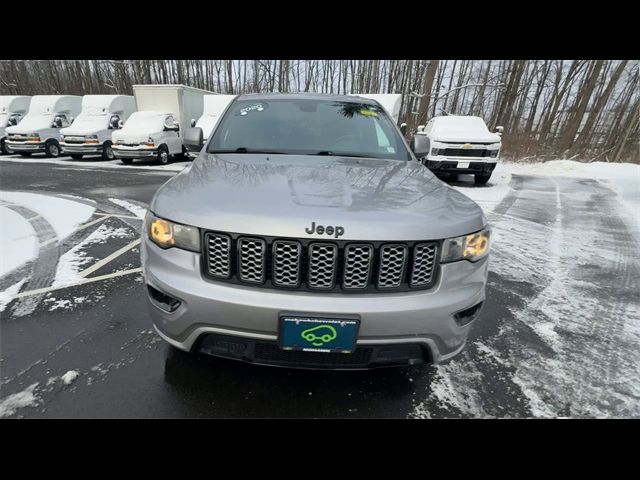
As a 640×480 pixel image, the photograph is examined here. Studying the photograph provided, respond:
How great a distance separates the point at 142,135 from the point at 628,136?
2491 centimetres

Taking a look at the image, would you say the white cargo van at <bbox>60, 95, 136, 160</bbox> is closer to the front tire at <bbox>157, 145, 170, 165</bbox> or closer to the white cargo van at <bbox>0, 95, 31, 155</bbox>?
the front tire at <bbox>157, 145, 170, 165</bbox>

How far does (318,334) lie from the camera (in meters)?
1.68

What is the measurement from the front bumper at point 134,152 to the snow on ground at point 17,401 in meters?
12.1

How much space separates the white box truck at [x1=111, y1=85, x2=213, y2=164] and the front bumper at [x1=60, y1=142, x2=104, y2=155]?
4.84 ft

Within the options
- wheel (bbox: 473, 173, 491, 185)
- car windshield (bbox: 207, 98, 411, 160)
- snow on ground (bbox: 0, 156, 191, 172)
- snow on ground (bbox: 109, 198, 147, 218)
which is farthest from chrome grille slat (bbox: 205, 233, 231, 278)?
snow on ground (bbox: 0, 156, 191, 172)

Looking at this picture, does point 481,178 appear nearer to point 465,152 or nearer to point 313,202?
point 465,152

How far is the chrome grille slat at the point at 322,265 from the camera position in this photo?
1.70 metres

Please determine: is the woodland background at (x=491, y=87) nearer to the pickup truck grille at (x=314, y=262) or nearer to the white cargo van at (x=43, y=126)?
the white cargo van at (x=43, y=126)

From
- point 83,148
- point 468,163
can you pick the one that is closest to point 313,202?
point 468,163

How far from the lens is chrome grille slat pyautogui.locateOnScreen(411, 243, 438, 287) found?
1.77 m

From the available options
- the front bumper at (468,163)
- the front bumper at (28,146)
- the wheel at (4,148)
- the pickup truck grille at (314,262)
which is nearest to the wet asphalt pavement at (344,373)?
the pickup truck grille at (314,262)

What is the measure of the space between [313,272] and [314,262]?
0.05 m

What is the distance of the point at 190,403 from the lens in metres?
2.05

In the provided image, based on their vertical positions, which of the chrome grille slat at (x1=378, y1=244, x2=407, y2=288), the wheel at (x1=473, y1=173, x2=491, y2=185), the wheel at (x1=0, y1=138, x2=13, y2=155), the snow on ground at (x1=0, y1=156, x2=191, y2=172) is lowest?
the wheel at (x1=0, y1=138, x2=13, y2=155)
